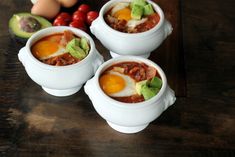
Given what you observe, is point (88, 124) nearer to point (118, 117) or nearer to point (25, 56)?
point (118, 117)

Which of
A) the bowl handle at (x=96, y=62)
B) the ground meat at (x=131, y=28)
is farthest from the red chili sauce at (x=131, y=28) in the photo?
the bowl handle at (x=96, y=62)

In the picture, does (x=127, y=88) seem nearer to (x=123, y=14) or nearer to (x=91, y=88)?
(x=91, y=88)

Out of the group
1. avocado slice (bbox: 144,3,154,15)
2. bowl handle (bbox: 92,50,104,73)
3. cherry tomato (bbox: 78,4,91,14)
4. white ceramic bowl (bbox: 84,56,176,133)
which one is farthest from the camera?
cherry tomato (bbox: 78,4,91,14)

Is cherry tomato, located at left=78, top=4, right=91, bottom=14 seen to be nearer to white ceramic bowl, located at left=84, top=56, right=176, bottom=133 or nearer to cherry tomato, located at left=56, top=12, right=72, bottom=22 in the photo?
cherry tomato, located at left=56, top=12, right=72, bottom=22

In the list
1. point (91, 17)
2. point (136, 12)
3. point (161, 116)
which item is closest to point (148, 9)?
point (136, 12)

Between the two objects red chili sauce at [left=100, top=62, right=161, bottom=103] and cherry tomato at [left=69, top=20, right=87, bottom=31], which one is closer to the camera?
red chili sauce at [left=100, top=62, right=161, bottom=103]

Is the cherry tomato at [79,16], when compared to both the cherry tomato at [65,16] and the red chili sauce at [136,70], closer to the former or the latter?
the cherry tomato at [65,16]

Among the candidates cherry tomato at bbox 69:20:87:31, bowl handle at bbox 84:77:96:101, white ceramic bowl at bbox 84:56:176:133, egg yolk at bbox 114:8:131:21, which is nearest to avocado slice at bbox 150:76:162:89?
white ceramic bowl at bbox 84:56:176:133
